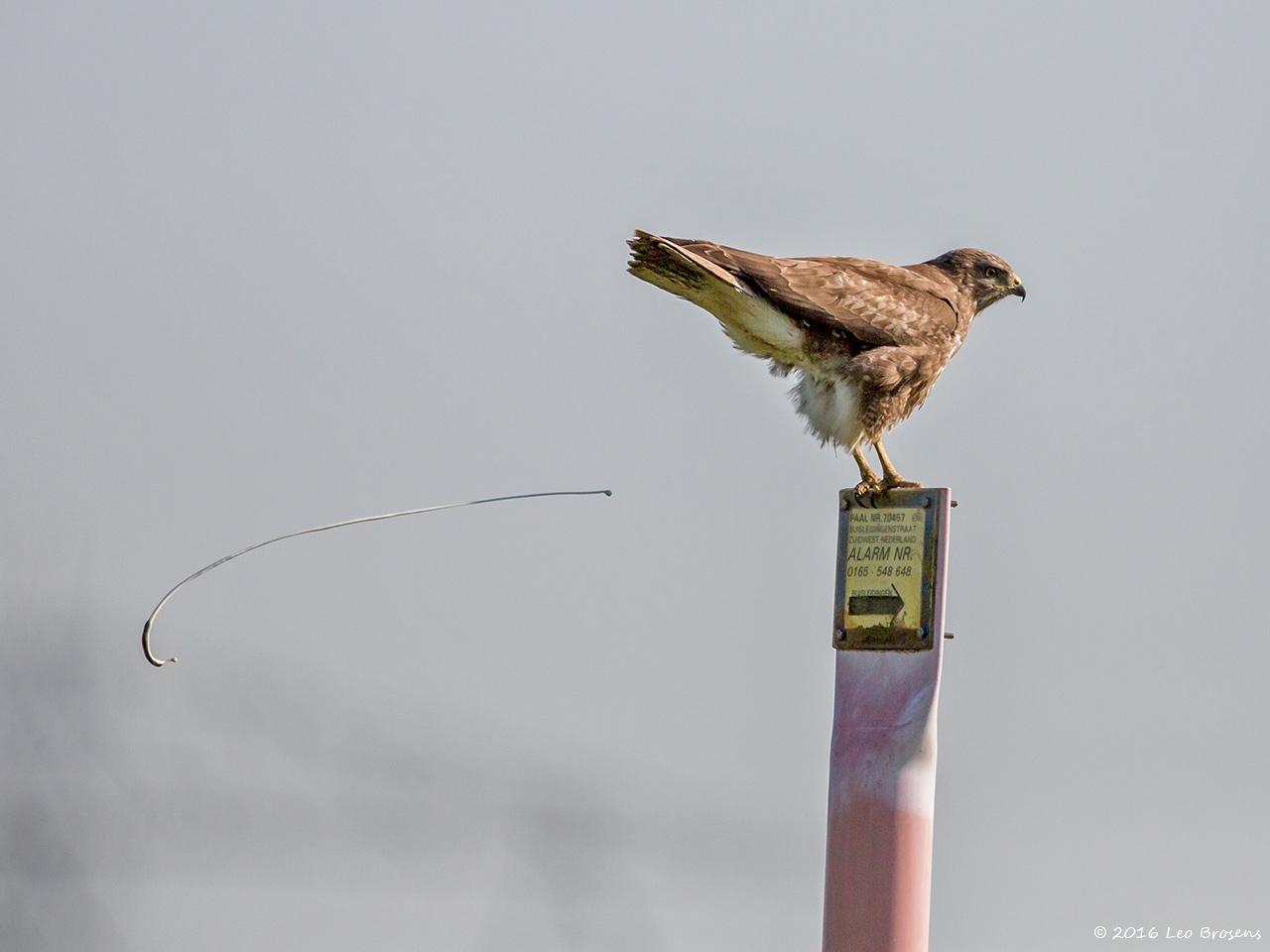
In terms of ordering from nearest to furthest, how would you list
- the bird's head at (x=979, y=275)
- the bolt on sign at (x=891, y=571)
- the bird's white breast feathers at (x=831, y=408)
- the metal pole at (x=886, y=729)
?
the metal pole at (x=886, y=729) → the bolt on sign at (x=891, y=571) → the bird's white breast feathers at (x=831, y=408) → the bird's head at (x=979, y=275)

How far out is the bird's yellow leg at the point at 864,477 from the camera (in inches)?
265

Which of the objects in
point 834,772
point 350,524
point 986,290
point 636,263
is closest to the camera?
point 350,524

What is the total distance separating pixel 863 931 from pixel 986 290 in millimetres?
3796

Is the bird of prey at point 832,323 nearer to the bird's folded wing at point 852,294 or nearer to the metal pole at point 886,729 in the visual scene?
the bird's folded wing at point 852,294

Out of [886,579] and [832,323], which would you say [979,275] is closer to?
[832,323]

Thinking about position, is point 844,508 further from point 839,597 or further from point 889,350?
point 889,350

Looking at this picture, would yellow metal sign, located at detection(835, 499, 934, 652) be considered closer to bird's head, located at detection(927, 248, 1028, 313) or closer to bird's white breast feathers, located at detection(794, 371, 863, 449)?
bird's white breast feathers, located at detection(794, 371, 863, 449)

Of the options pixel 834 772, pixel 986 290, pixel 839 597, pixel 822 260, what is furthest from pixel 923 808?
pixel 986 290

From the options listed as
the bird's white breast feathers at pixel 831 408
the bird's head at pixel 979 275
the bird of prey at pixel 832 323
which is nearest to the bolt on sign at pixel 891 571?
the bird of prey at pixel 832 323

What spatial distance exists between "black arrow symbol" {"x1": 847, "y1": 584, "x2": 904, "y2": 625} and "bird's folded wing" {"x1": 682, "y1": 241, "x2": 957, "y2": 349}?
1.50 metres

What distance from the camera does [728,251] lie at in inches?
289

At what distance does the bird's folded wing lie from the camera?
7.38 m

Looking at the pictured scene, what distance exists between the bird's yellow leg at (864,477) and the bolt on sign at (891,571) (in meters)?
0.05

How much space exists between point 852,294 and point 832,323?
7.9 inches
